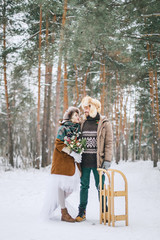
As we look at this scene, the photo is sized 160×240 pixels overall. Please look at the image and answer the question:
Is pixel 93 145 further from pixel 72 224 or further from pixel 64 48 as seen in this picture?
pixel 64 48

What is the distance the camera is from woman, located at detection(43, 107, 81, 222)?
3.94 meters

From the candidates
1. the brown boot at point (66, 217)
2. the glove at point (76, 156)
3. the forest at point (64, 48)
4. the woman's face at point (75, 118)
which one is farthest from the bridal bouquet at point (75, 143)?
the forest at point (64, 48)

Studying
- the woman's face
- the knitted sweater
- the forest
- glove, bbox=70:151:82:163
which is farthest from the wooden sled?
the forest

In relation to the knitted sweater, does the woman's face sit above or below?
above

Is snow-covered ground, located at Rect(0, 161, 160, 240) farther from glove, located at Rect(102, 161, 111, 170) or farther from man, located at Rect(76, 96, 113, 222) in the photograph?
glove, located at Rect(102, 161, 111, 170)

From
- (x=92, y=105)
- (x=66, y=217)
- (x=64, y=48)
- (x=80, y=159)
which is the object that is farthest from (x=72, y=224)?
(x=64, y=48)

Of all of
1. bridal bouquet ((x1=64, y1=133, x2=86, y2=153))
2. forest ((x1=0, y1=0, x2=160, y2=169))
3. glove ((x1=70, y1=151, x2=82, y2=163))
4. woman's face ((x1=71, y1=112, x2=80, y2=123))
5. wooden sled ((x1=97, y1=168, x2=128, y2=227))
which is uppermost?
forest ((x1=0, y1=0, x2=160, y2=169))

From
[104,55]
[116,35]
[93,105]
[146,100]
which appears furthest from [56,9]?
[146,100]

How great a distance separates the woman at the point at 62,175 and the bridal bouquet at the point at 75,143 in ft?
0.20

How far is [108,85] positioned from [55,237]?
1963 cm

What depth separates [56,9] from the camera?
10797mm

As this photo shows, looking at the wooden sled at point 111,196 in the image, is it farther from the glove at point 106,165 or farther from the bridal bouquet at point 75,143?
the bridal bouquet at point 75,143

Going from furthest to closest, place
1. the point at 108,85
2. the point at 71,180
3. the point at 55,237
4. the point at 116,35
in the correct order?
1. the point at 108,85
2. the point at 116,35
3. the point at 71,180
4. the point at 55,237

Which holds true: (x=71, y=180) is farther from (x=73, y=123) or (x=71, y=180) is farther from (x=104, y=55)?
(x=104, y=55)
